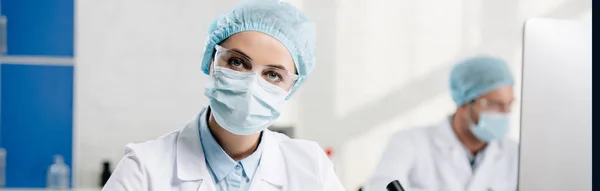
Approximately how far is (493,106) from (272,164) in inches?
25.9

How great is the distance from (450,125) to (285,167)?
0.56 m

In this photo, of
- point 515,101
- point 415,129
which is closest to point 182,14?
point 415,129

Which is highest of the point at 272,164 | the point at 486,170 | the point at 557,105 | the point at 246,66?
the point at 246,66

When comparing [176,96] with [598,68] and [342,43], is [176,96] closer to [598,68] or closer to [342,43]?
[342,43]

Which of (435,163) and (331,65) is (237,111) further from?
(435,163)

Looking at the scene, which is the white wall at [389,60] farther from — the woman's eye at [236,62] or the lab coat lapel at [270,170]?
the woman's eye at [236,62]

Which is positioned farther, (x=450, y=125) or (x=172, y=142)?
(x=450, y=125)

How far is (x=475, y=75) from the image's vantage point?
1.65 meters

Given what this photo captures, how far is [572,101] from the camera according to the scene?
56.4 inches

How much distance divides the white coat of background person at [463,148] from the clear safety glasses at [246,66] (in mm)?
548

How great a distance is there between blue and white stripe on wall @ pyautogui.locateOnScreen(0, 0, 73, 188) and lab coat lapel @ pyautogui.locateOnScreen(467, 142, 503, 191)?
41.5 inches

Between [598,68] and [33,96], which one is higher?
[598,68]

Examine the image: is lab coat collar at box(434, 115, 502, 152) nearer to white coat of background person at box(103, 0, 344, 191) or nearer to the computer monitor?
the computer monitor

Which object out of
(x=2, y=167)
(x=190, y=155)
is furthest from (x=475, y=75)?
(x=2, y=167)
